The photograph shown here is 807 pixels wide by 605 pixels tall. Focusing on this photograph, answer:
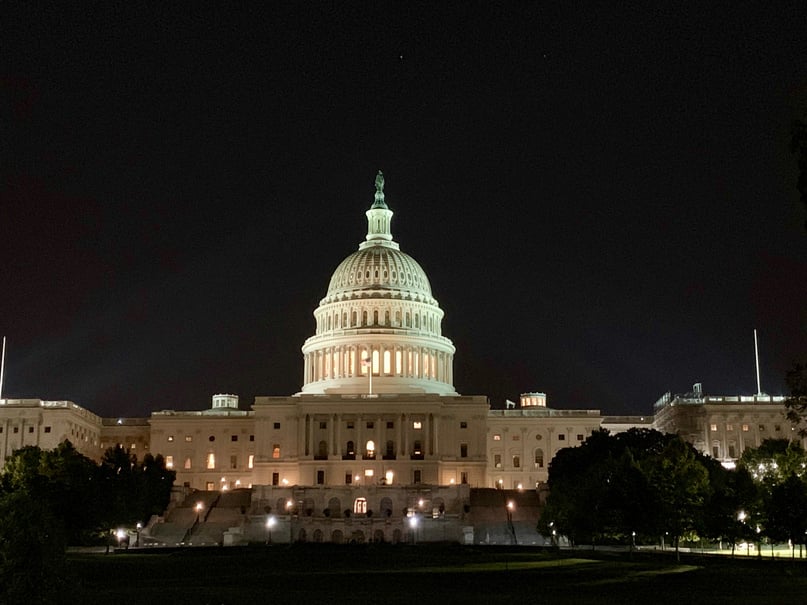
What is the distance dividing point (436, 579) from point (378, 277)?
11766 centimetres

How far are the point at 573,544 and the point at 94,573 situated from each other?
43.5m

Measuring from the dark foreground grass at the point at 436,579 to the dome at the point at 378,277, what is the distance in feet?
304

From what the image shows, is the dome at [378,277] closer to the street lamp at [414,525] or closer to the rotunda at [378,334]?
the rotunda at [378,334]

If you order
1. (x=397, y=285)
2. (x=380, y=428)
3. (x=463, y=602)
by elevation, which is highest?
(x=397, y=285)

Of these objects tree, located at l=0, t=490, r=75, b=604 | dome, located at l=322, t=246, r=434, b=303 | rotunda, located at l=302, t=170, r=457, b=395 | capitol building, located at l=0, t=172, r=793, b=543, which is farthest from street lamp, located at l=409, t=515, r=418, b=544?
tree, located at l=0, t=490, r=75, b=604

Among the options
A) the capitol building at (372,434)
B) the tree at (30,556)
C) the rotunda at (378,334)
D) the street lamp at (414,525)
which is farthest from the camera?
the rotunda at (378,334)

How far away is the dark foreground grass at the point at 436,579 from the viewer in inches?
1470

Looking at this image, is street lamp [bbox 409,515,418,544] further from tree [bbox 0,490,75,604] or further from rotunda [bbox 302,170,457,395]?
tree [bbox 0,490,75,604]

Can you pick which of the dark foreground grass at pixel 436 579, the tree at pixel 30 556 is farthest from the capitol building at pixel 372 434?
the tree at pixel 30 556

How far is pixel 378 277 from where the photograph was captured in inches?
6442

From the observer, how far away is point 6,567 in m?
24.5

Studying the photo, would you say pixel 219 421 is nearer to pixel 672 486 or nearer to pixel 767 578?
pixel 672 486

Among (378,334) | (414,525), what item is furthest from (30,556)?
(378,334)

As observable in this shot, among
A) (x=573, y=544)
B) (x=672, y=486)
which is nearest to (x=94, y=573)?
(x=672, y=486)
